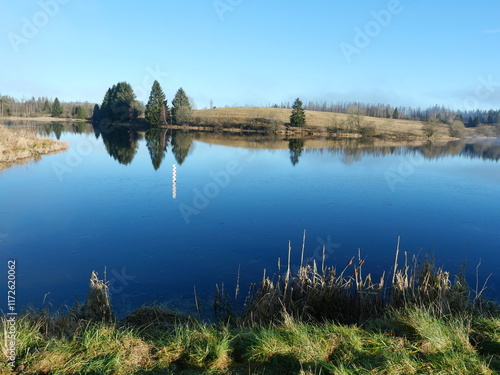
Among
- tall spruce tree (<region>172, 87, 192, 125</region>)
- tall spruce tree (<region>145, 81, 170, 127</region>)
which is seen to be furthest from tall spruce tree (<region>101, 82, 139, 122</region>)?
tall spruce tree (<region>172, 87, 192, 125</region>)

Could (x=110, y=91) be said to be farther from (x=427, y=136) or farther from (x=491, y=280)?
(x=491, y=280)

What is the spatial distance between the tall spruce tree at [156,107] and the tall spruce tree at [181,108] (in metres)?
2.32

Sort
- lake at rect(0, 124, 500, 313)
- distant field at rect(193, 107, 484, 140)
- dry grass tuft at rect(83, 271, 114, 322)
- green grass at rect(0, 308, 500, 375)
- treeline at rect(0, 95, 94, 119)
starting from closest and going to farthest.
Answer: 1. green grass at rect(0, 308, 500, 375)
2. dry grass tuft at rect(83, 271, 114, 322)
3. lake at rect(0, 124, 500, 313)
4. distant field at rect(193, 107, 484, 140)
5. treeline at rect(0, 95, 94, 119)

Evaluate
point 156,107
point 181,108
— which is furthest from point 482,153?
point 156,107

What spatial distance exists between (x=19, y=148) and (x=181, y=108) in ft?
151

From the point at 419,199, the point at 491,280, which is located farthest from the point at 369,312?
the point at 419,199

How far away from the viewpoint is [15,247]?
373 inches

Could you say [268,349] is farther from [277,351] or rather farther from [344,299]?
[344,299]

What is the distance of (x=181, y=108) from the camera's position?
6975 cm

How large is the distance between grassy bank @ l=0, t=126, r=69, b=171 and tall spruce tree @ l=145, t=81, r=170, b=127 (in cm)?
3745

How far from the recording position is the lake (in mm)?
8258

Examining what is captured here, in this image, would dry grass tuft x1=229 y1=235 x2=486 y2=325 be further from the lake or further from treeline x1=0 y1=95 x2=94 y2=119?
treeline x1=0 y1=95 x2=94 y2=119

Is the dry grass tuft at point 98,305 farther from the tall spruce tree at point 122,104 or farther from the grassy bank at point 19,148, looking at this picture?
the tall spruce tree at point 122,104

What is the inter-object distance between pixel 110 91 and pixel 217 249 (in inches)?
3029
